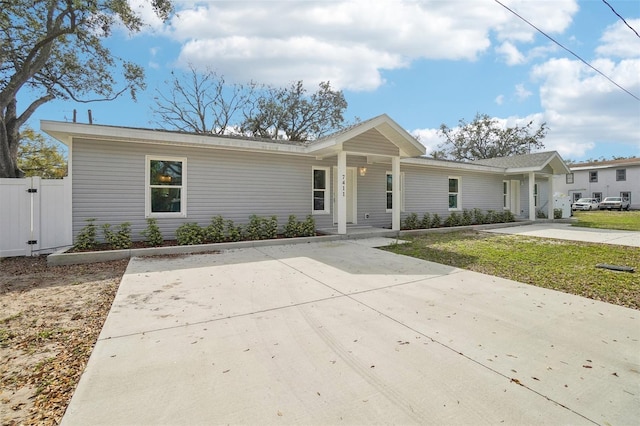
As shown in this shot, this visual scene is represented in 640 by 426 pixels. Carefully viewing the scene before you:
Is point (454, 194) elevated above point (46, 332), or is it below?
above

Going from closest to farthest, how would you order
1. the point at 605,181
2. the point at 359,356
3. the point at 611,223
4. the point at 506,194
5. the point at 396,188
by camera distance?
1. the point at 359,356
2. the point at 396,188
3. the point at 611,223
4. the point at 506,194
5. the point at 605,181

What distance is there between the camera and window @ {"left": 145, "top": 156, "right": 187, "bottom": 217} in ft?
26.8

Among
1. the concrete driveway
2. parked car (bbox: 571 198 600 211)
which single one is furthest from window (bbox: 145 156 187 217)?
parked car (bbox: 571 198 600 211)

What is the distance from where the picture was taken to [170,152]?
8328 mm

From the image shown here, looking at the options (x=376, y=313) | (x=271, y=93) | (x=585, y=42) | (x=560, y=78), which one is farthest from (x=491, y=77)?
(x=271, y=93)

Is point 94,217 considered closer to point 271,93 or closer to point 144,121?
point 144,121

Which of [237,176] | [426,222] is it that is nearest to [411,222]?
[426,222]

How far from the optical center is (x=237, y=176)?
30.1ft

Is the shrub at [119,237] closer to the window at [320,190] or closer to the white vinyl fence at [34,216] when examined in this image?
the white vinyl fence at [34,216]

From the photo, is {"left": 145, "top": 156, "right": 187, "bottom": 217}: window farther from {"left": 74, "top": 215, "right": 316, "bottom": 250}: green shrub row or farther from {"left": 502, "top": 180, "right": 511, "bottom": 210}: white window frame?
{"left": 502, "top": 180, "right": 511, "bottom": 210}: white window frame

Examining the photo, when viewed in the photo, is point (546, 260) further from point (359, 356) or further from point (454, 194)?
point (454, 194)

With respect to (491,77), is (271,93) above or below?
above

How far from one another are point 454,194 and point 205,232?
11350 millimetres

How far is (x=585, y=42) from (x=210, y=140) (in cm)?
1000
